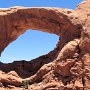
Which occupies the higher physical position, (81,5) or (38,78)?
(81,5)

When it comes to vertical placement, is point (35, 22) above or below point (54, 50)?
above

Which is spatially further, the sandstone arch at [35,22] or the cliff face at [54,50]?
the sandstone arch at [35,22]

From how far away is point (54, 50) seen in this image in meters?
39.3

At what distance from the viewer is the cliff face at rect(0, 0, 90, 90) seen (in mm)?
33188

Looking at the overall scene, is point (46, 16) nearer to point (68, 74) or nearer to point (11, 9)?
point (11, 9)

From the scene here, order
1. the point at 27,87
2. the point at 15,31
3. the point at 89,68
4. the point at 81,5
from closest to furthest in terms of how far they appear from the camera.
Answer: the point at 89,68 → the point at 27,87 → the point at 81,5 → the point at 15,31

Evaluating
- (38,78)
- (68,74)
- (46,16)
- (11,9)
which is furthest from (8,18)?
(68,74)

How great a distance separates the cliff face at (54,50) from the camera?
3319 cm

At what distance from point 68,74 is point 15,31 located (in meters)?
9.81

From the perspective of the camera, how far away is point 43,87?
33406 mm

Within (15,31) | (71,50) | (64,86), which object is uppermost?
(15,31)

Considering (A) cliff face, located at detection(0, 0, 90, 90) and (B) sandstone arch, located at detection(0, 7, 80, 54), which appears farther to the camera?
(B) sandstone arch, located at detection(0, 7, 80, 54)

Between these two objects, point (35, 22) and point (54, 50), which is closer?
point (35, 22)

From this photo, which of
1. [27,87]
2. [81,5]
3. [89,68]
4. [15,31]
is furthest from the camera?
[15,31]
